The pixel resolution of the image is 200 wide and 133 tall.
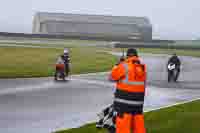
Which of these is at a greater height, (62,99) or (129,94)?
(129,94)

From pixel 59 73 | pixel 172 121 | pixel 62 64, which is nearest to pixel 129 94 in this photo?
pixel 172 121

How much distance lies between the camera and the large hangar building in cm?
8438

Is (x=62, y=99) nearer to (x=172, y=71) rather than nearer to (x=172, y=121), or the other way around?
(x=172, y=121)

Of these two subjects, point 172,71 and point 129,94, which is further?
point 172,71

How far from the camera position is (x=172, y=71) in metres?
25.9

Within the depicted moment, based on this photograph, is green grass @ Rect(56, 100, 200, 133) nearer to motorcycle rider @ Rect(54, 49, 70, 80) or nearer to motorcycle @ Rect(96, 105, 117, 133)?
motorcycle @ Rect(96, 105, 117, 133)

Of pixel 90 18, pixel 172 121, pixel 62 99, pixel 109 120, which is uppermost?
pixel 90 18

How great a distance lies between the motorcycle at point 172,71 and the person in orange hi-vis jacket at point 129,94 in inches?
673

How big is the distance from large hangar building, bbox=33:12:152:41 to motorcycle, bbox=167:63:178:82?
56.6 metres

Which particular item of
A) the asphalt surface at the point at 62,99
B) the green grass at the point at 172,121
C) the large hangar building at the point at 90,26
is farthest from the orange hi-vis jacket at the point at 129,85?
the large hangar building at the point at 90,26

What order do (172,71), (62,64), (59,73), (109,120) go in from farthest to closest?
(172,71), (62,64), (59,73), (109,120)

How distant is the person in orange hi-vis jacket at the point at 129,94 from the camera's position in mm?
8711

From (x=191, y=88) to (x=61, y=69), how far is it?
5.97 meters

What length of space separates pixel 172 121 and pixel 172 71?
1309cm
